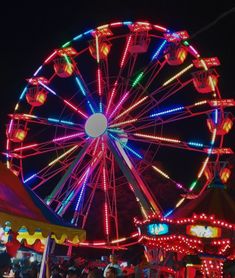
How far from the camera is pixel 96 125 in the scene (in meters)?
20.3

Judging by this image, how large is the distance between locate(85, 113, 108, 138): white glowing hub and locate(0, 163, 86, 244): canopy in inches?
465

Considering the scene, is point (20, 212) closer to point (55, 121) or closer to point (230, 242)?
point (230, 242)

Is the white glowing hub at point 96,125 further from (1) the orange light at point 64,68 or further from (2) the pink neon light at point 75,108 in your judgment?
(1) the orange light at point 64,68

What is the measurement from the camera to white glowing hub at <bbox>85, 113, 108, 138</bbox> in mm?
20227

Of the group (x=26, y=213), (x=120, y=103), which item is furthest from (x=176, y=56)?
(x=26, y=213)

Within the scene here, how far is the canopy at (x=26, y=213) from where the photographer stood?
7.08 metres

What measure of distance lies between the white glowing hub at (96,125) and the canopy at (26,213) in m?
11.8

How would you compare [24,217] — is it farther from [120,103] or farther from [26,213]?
[120,103]

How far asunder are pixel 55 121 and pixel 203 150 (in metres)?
6.35

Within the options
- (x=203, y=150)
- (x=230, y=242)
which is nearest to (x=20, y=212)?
(x=230, y=242)

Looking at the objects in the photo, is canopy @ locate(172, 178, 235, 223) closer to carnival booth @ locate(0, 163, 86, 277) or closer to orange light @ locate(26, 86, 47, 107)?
carnival booth @ locate(0, 163, 86, 277)

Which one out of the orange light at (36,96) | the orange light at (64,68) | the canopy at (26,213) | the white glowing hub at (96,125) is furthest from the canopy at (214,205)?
the orange light at (36,96)

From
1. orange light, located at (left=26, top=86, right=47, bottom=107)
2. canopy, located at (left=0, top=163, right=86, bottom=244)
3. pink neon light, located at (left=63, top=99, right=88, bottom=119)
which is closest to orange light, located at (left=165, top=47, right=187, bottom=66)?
pink neon light, located at (left=63, top=99, right=88, bottom=119)

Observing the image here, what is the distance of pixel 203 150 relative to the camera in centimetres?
1858
